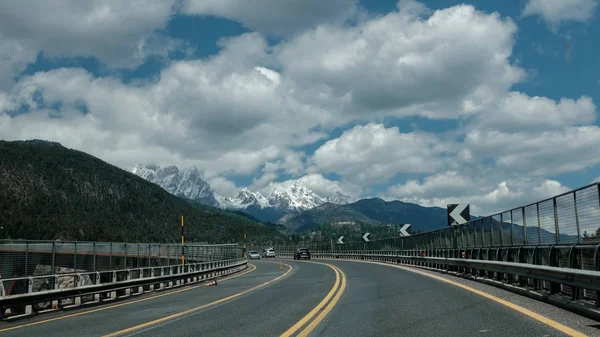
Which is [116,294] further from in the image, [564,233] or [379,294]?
[564,233]

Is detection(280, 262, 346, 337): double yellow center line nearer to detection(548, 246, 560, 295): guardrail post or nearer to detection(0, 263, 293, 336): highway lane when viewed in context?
detection(0, 263, 293, 336): highway lane

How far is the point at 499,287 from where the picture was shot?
18859mm

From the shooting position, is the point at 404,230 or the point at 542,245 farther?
the point at 404,230

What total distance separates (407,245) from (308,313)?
33.1m

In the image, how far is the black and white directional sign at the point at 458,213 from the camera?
26625 millimetres

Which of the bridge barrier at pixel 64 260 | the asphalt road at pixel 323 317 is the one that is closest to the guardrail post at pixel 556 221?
the asphalt road at pixel 323 317

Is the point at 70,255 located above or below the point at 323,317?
above

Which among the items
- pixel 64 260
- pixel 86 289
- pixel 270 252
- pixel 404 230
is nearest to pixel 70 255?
pixel 64 260

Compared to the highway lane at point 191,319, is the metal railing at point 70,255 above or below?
above

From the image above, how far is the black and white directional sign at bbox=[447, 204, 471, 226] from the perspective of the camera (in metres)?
26.6

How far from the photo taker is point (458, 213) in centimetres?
2673

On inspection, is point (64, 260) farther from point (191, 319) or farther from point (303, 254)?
point (303, 254)

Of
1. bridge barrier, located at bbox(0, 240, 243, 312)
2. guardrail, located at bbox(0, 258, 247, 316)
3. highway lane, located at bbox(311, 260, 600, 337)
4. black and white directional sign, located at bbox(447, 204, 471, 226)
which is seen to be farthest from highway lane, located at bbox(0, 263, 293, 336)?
black and white directional sign, located at bbox(447, 204, 471, 226)

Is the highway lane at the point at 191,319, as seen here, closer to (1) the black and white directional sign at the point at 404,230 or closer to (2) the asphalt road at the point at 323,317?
(2) the asphalt road at the point at 323,317
